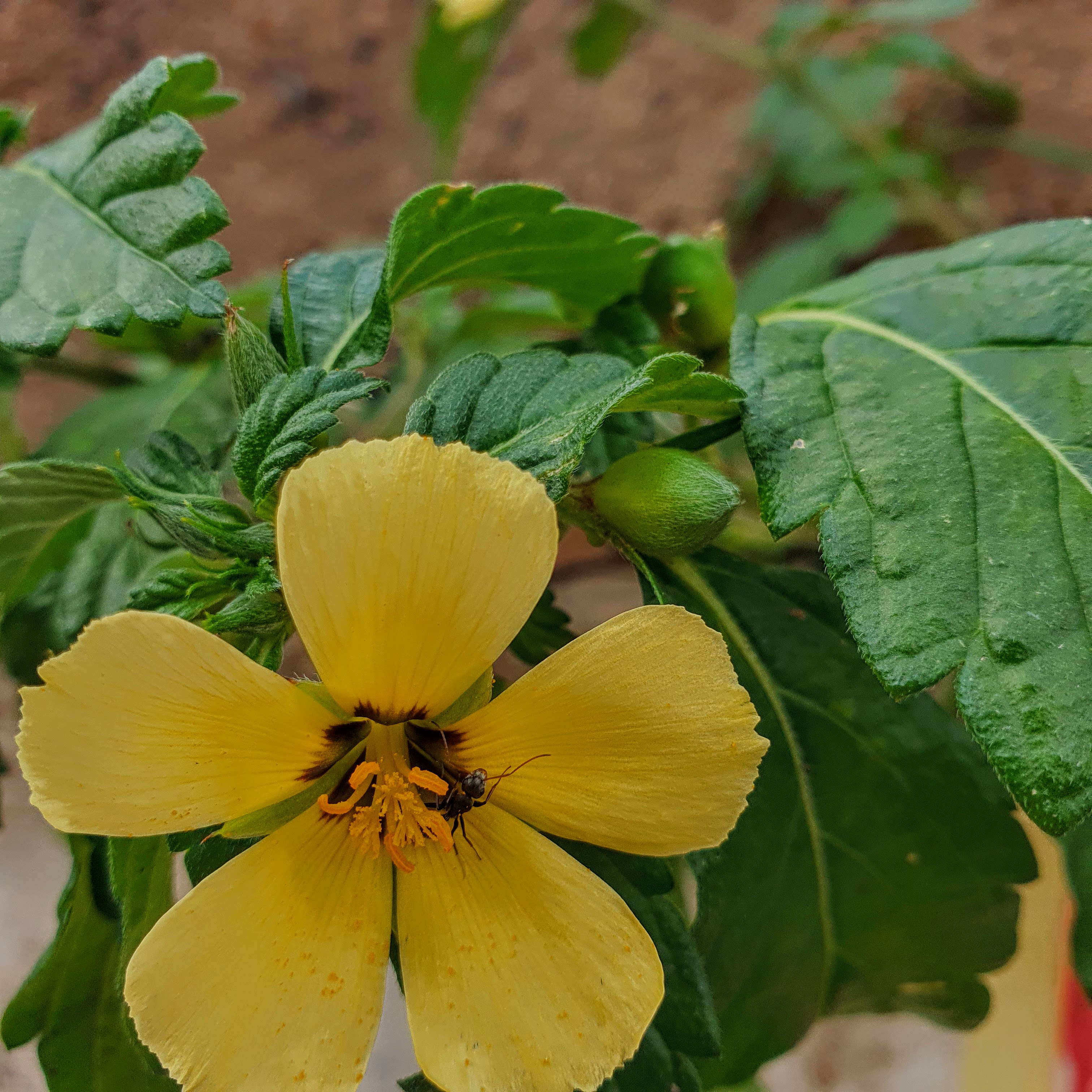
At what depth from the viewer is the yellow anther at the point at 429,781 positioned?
491mm

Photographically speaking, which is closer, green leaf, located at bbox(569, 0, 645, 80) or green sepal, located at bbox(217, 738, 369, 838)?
green sepal, located at bbox(217, 738, 369, 838)

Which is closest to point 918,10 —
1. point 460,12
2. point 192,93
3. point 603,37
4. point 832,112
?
point 832,112

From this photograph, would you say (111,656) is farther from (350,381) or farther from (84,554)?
(84,554)

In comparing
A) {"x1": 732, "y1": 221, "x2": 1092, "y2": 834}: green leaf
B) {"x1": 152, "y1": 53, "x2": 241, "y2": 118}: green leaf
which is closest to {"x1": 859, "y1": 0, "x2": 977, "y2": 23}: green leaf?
{"x1": 732, "y1": 221, "x2": 1092, "y2": 834}: green leaf

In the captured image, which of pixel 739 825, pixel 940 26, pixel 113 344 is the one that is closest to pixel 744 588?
pixel 739 825

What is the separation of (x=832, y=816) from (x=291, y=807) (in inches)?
17.7

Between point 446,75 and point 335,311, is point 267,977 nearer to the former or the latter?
point 335,311

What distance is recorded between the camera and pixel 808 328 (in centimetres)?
73

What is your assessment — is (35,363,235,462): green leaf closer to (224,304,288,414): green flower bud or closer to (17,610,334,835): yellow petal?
(224,304,288,414): green flower bud

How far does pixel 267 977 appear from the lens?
18.0 inches

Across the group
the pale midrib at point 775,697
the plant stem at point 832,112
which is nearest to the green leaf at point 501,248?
the pale midrib at point 775,697

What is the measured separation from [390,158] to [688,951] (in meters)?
1.58

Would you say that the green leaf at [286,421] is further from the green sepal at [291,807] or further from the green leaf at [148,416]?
the green leaf at [148,416]

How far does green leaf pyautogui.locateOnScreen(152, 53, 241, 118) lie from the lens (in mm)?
700
